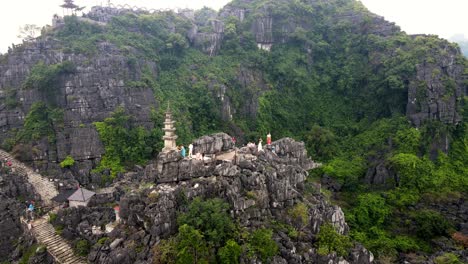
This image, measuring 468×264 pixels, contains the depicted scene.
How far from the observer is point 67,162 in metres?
40.2

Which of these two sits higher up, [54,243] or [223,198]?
[223,198]

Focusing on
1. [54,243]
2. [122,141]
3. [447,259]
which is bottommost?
[447,259]

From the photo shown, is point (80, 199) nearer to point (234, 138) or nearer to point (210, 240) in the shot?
point (210, 240)

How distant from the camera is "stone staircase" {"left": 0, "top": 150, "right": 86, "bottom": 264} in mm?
25569

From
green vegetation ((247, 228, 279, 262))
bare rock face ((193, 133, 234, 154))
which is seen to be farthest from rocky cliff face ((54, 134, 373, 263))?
bare rock face ((193, 133, 234, 154))

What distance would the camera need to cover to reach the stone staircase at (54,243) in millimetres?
25219

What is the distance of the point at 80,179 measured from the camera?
40031 millimetres

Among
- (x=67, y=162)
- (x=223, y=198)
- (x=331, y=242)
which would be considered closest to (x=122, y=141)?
(x=67, y=162)

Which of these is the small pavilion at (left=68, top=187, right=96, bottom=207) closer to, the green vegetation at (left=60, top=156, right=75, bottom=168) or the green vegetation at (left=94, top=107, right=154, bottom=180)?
the green vegetation at (left=60, top=156, right=75, bottom=168)

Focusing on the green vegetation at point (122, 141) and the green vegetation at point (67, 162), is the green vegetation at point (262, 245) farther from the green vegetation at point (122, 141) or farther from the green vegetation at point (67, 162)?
the green vegetation at point (67, 162)

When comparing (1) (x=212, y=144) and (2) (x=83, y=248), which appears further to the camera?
(1) (x=212, y=144)

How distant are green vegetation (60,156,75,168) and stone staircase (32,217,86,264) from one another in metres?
10.8

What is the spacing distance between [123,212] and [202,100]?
30.0 metres

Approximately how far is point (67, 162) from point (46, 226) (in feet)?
40.2
